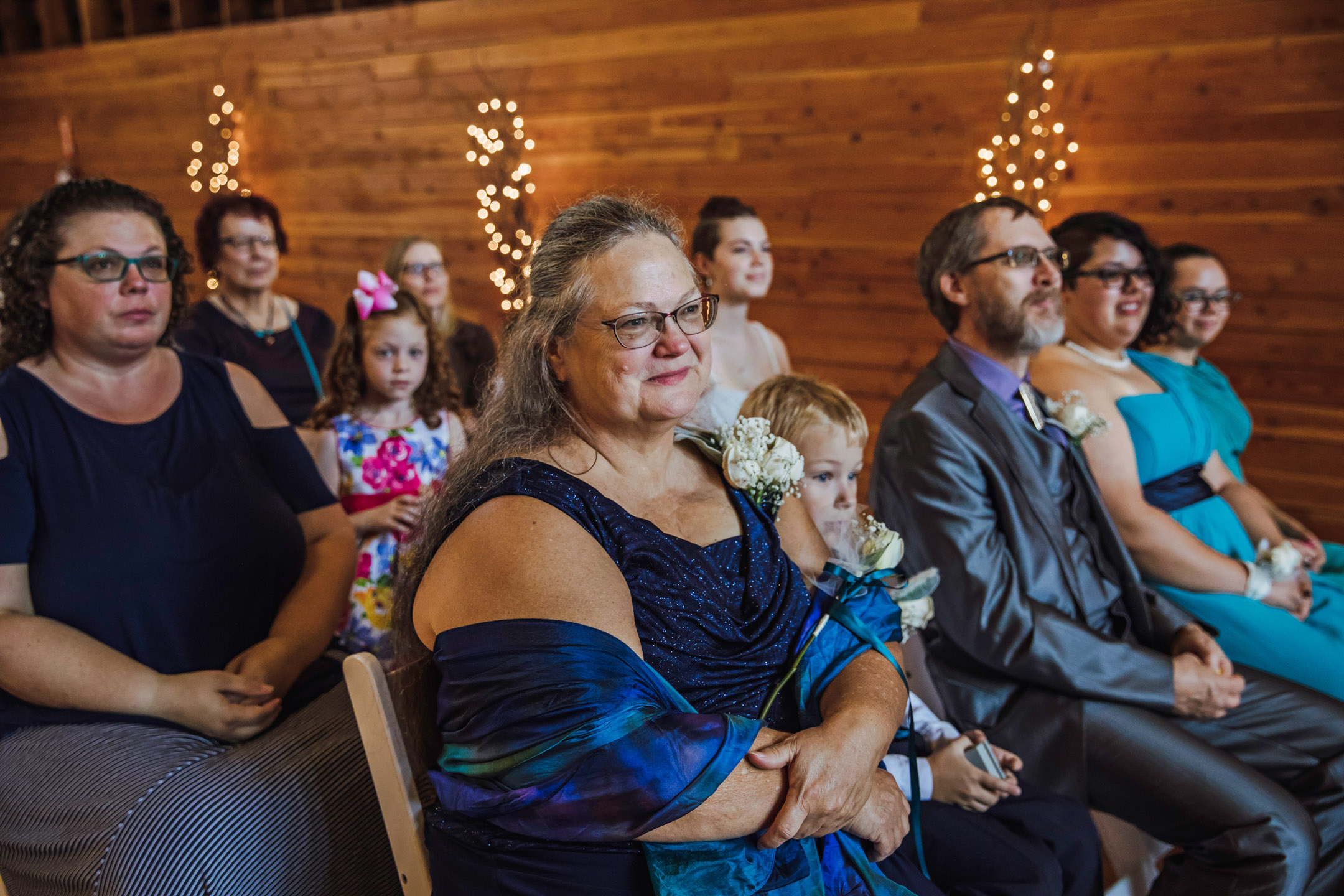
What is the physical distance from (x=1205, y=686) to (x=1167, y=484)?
0.86m

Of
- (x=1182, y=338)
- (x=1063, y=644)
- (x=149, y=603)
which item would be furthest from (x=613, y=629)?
(x=1182, y=338)

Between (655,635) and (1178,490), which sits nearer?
(655,635)

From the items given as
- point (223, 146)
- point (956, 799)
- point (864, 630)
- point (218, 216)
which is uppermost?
point (223, 146)

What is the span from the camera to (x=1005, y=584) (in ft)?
6.74

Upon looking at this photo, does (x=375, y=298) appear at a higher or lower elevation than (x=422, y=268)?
lower

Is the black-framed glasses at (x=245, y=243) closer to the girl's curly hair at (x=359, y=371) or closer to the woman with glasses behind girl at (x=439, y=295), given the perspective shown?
the woman with glasses behind girl at (x=439, y=295)

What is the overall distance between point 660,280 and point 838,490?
0.77m

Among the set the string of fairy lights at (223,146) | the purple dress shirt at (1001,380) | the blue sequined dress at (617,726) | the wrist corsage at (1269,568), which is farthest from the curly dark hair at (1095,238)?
the string of fairy lights at (223,146)

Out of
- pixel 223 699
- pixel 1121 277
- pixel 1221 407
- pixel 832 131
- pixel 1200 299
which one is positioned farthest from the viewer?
pixel 832 131

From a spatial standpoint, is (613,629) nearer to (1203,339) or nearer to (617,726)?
(617,726)

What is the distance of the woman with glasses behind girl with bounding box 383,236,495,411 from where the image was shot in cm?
433

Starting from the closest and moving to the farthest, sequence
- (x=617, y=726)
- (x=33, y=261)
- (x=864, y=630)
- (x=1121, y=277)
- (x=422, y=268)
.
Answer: (x=617, y=726) < (x=864, y=630) < (x=33, y=261) < (x=1121, y=277) < (x=422, y=268)

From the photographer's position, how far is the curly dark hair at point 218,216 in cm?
373

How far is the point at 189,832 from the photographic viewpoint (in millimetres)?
1459
